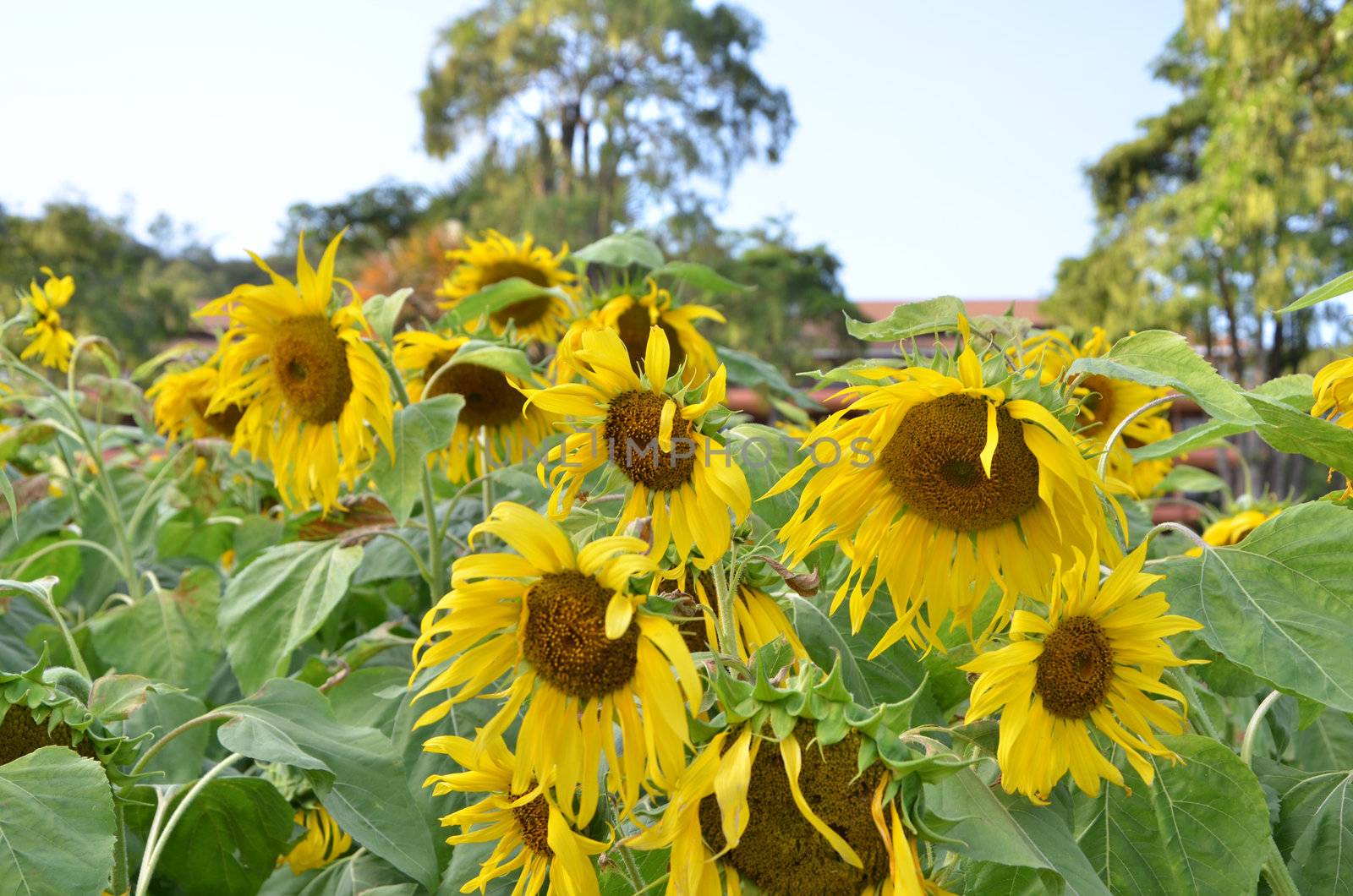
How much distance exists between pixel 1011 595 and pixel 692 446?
0.34m

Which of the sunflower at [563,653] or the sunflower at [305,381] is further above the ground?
the sunflower at [305,381]

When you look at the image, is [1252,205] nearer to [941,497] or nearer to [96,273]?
[941,497]

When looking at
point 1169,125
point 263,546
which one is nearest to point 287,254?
point 1169,125

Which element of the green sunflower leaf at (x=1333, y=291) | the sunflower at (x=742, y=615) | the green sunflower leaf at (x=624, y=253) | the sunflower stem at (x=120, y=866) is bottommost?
the sunflower stem at (x=120, y=866)

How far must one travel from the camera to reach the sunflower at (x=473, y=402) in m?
1.86

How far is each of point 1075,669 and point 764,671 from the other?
1.14 feet

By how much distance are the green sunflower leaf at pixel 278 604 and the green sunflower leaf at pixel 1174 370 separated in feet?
3.21

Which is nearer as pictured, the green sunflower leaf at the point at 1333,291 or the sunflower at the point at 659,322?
the green sunflower leaf at the point at 1333,291

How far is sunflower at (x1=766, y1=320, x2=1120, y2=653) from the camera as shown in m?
0.93

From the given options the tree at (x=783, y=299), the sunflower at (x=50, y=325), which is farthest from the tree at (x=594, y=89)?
the sunflower at (x=50, y=325)

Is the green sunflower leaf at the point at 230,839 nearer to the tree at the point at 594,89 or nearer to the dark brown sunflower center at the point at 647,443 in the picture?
the dark brown sunflower center at the point at 647,443

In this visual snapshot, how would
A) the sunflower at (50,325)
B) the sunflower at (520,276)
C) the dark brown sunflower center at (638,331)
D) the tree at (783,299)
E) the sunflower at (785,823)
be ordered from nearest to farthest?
the sunflower at (785,823)
the dark brown sunflower center at (638,331)
the sunflower at (520,276)
the sunflower at (50,325)
the tree at (783,299)

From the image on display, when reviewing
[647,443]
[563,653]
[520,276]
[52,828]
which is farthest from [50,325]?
[563,653]

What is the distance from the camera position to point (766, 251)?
2428cm
